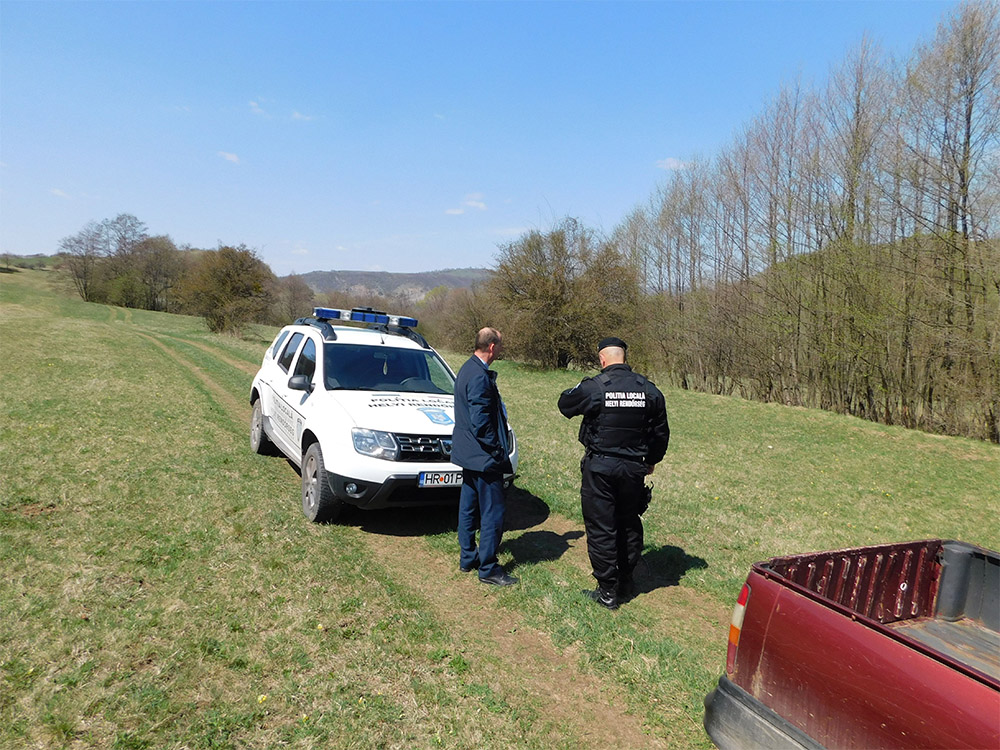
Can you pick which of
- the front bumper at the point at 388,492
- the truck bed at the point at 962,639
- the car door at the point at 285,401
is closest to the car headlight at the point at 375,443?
the front bumper at the point at 388,492

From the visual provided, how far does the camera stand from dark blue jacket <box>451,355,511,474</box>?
4.50m

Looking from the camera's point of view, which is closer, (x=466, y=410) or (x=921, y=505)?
(x=466, y=410)

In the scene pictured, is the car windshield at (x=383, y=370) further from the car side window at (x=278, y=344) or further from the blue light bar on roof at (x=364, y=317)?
the car side window at (x=278, y=344)

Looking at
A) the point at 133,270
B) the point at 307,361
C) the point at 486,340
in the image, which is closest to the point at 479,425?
the point at 486,340

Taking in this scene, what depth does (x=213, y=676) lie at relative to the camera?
3.14 meters

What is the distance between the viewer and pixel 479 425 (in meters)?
4.50

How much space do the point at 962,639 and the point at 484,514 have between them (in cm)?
313

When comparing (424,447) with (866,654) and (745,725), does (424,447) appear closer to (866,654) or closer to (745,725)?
(745,725)

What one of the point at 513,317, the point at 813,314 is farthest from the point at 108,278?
the point at 813,314

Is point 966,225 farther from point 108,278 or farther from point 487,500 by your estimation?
point 108,278

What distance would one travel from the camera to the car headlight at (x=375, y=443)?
5156 millimetres

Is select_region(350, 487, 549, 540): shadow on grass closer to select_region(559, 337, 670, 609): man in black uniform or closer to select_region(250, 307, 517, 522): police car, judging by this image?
select_region(250, 307, 517, 522): police car

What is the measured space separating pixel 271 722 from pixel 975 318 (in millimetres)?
19074

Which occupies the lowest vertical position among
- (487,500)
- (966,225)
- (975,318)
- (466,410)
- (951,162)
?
(487,500)
